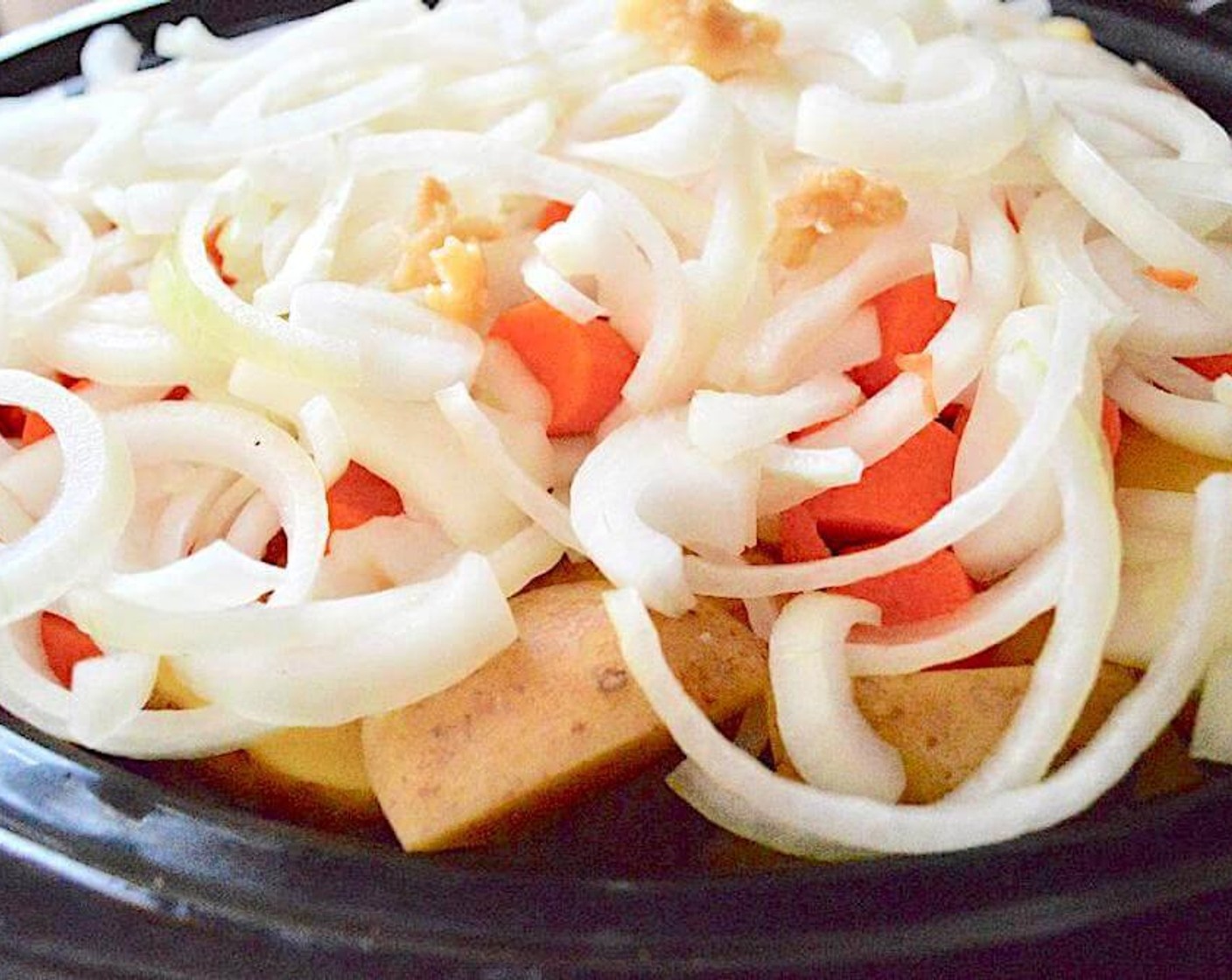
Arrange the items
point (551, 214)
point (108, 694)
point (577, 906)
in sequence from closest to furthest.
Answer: point (577, 906) < point (108, 694) < point (551, 214)

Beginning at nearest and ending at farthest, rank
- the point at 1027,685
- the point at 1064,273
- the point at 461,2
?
the point at 1027,685
the point at 1064,273
the point at 461,2

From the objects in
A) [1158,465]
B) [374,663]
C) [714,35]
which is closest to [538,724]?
[374,663]

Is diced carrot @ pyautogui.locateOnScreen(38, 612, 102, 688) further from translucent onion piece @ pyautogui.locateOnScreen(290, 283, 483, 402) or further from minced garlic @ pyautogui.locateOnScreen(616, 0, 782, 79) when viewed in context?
minced garlic @ pyautogui.locateOnScreen(616, 0, 782, 79)

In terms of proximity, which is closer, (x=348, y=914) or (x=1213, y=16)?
(x=348, y=914)

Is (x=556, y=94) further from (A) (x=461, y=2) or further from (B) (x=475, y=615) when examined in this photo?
(B) (x=475, y=615)

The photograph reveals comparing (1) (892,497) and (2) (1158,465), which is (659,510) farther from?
(2) (1158,465)

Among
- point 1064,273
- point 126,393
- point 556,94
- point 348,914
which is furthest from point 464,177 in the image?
point 348,914
